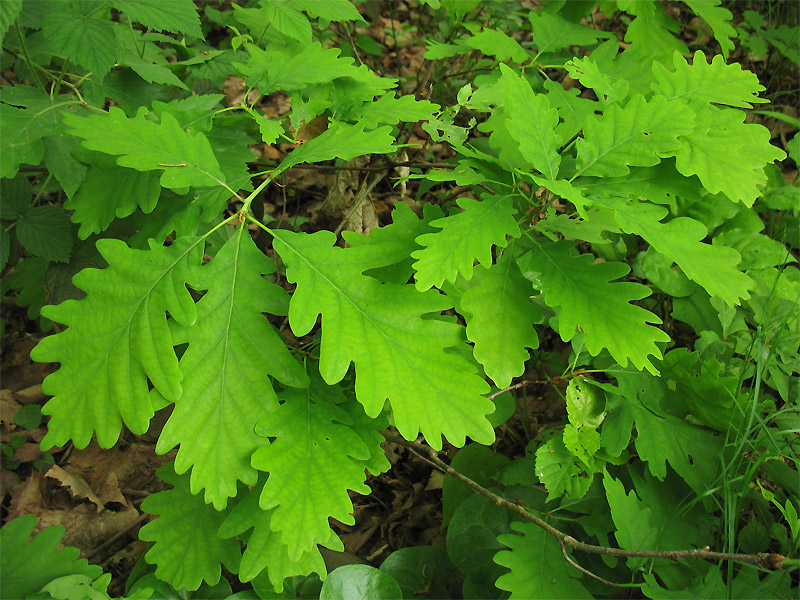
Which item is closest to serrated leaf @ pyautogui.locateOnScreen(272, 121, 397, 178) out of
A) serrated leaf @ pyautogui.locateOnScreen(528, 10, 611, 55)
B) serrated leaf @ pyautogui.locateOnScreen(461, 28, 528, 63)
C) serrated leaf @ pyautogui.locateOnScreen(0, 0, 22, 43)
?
serrated leaf @ pyautogui.locateOnScreen(0, 0, 22, 43)

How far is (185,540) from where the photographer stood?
1473 millimetres

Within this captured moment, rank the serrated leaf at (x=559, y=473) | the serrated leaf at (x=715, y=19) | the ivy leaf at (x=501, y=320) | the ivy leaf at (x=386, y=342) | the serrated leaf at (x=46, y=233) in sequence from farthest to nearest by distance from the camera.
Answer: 1. the serrated leaf at (x=715, y=19)
2. the serrated leaf at (x=46, y=233)
3. the serrated leaf at (x=559, y=473)
4. the ivy leaf at (x=501, y=320)
5. the ivy leaf at (x=386, y=342)

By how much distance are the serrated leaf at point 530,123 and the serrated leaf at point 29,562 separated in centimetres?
151

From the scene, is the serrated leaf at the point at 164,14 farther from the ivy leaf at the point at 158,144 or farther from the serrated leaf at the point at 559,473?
the serrated leaf at the point at 559,473

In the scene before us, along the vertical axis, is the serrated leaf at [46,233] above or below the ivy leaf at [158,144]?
below

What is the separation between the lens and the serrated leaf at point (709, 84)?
1.51 metres

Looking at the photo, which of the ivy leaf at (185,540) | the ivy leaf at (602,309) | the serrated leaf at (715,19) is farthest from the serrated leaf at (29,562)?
the serrated leaf at (715,19)

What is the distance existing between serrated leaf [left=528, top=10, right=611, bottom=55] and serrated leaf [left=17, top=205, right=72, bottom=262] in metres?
1.78

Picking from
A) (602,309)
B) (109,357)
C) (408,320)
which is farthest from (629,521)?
(109,357)

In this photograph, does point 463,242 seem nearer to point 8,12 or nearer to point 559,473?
point 559,473

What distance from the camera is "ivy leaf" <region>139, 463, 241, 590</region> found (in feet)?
4.77

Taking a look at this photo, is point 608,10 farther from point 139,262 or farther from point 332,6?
point 139,262

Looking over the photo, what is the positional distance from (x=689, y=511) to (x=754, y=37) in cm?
285

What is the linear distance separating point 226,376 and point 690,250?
3.49ft
